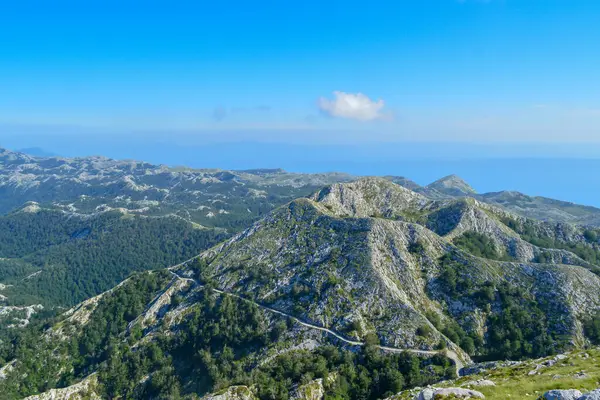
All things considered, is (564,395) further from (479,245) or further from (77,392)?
(479,245)

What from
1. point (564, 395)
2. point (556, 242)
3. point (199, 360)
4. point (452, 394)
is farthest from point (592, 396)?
point (556, 242)

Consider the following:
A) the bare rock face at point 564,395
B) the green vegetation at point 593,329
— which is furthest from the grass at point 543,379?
the green vegetation at point 593,329

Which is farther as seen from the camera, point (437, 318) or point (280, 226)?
point (280, 226)

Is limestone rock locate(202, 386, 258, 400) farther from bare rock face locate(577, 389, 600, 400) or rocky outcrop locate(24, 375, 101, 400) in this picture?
bare rock face locate(577, 389, 600, 400)

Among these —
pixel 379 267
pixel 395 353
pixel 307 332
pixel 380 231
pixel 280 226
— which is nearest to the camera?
pixel 395 353

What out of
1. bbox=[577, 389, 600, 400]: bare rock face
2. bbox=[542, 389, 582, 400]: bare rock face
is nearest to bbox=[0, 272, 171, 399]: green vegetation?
bbox=[542, 389, 582, 400]: bare rock face

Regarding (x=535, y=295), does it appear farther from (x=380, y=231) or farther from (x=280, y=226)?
(x=280, y=226)

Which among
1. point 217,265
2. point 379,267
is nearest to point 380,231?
point 379,267
